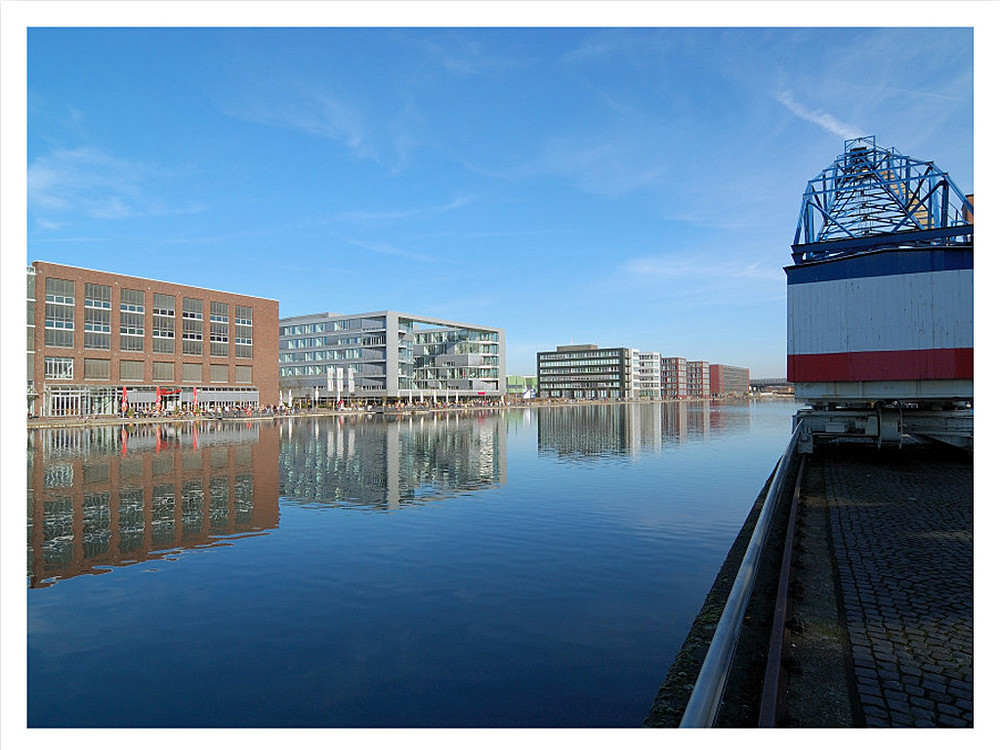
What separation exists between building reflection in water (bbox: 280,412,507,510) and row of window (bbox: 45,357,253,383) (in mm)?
45358

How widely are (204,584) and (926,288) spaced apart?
88.7 ft

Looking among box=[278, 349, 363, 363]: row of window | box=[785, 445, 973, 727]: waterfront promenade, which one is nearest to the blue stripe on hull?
box=[785, 445, 973, 727]: waterfront promenade

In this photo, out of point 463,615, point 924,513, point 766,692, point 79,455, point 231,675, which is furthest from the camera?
point 79,455

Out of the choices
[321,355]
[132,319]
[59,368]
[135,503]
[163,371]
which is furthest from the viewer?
[321,355]

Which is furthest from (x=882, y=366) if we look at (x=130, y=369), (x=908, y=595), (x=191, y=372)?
(x=191, y=372)

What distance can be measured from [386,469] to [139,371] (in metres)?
69.4

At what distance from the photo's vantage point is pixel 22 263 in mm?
7715

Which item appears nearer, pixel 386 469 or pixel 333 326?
pixel 386 469

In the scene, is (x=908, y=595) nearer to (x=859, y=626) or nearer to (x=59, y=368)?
(x=859, y=626)

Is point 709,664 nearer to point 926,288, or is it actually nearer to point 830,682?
point 830,682

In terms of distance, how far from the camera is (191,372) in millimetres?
90438

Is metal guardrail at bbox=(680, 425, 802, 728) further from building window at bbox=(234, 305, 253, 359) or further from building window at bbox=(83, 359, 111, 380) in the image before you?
building window at bbox=(234, 305, 253, 359)

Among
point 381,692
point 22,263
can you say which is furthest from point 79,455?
point 381,692

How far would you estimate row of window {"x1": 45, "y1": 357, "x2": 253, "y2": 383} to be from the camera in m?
74.8
